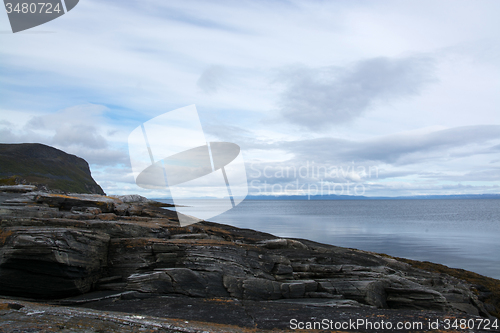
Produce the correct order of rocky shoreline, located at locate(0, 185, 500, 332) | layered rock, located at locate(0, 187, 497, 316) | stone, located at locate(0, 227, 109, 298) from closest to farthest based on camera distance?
rocky shoreline, located at locate(0, 185, 500, 332) < stone, located at locate(0, 227, 109, 298) < layered rock, located at locate(0, 187, 497, 316)

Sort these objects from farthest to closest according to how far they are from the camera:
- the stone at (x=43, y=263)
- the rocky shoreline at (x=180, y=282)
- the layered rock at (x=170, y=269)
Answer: the layered rock at (x=170, y=269)
the stone at (x=43, y=263)
the rocky shoreline at (x=180, y=282)

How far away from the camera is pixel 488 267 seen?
31234 millimetres

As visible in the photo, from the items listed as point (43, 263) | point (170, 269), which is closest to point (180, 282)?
point (170, 269)

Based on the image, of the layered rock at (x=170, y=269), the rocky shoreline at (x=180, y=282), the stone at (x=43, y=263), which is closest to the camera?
the rocky shoreline at (x=180, y=282)

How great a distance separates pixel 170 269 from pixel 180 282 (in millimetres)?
753

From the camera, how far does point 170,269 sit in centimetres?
1240

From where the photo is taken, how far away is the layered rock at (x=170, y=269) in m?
11.0

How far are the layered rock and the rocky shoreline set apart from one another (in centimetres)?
4

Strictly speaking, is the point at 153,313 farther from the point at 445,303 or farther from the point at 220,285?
the point at 445,303

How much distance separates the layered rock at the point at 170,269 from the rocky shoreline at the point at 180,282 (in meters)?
0.04

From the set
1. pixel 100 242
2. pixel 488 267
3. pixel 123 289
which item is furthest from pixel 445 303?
pixel 488 267

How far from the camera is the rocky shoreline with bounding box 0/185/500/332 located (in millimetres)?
9258

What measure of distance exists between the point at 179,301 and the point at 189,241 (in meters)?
3.78

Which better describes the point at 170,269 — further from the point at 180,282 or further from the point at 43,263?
the point at 43,263
